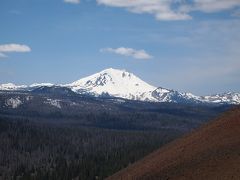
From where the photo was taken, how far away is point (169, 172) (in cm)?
8244

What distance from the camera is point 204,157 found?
83438 millimetres

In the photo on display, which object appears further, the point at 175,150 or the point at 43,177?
the point at 43,177

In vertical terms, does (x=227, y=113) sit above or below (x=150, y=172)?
above

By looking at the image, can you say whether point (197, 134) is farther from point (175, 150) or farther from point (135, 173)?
point (135, 173)

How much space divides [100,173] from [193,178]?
116m

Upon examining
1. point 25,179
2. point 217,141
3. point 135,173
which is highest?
point 217,141

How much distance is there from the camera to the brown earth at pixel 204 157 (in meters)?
73.8

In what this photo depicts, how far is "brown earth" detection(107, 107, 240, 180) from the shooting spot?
73750 millimetres

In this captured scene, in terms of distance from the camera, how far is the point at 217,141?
9244 centimetres

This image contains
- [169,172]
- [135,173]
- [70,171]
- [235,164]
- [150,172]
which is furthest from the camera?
[70,171]

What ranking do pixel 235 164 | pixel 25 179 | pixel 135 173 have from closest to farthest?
pixel 235 164
pixel 135 173
pixel 25 179

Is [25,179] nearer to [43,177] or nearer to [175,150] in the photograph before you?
[43,177]

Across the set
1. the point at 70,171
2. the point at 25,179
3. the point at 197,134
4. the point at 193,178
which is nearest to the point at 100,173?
the point at 70,171

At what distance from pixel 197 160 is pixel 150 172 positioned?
38.5ft
